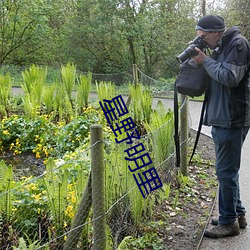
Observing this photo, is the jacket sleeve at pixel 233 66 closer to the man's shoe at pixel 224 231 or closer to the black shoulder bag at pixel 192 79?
the black shoulder bag at pixel 192 79

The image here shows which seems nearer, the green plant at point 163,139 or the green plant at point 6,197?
the green plant at point 6,197

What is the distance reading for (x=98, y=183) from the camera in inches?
94.0

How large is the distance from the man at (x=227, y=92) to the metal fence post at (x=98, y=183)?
1101mm

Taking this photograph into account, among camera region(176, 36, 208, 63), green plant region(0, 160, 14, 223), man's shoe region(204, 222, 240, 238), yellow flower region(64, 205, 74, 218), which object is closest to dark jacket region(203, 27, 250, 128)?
camera region(176, 36, 208, 63)

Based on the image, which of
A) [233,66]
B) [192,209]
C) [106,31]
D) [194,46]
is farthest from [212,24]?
[106,31]

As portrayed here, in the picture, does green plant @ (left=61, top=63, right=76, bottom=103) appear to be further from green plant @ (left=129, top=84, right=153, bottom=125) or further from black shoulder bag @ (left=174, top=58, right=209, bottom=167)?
black shoulder bag @ (left=174, top=58, right=209, bottom=167)

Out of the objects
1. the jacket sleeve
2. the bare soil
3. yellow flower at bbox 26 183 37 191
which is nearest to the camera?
the jacket sleeve

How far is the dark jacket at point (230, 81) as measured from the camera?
9.21ft

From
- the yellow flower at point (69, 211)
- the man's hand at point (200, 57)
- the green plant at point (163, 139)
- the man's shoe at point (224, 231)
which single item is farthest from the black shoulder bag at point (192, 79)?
the yellow flower at point (69, 211)

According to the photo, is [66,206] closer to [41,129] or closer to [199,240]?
[199,240]

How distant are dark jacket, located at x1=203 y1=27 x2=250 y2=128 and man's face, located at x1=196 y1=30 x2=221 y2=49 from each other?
68 millimetres

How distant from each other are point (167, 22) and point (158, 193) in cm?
1423

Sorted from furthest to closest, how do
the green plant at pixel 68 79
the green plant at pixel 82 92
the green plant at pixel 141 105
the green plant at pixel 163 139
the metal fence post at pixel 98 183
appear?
the green plant at pixel 68 79
the green plant at pixel 82 92
the green plant at pixel 141 105
the green plant at pixel 163 139
the metal fence post at pixel 98 183

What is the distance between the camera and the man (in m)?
2.82
